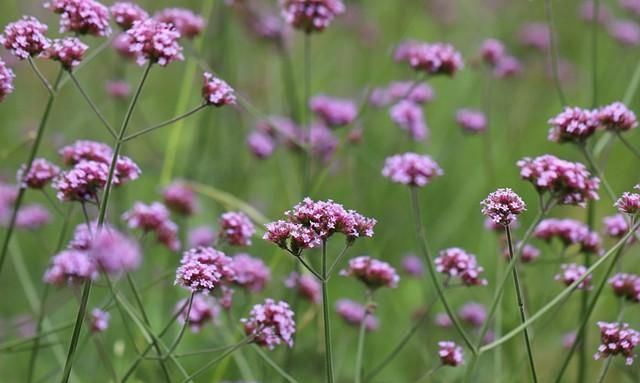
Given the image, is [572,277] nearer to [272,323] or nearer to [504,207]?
[504,207]

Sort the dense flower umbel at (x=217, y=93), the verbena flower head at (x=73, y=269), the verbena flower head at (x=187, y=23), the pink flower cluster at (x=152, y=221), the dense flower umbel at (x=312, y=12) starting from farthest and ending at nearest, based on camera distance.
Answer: the verbena flower head at (x=187, y=23) → the dense flower umbel at (x=312, y=12) → the pink flower cluster at (x=152, y=221) → the dense flower umbel at (x=217, y=93) → the verbena flower head at (x=73, y=269)

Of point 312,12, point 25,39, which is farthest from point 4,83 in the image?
point 312,12

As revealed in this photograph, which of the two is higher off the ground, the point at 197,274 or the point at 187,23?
the point at 187,23

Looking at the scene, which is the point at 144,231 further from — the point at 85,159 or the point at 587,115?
the point at 587,115

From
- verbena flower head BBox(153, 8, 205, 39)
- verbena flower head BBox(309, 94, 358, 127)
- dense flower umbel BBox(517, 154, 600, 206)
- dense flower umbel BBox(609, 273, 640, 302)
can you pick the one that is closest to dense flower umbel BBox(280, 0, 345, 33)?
verbena flower head BBox(153, 8, 205, 39)

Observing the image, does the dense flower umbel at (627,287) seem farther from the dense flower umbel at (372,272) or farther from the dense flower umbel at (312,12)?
the dense flower umbel at (312,12)

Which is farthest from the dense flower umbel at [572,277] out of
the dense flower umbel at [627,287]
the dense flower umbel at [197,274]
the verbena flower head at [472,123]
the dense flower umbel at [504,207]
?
the verbena flower head at [472,123]
